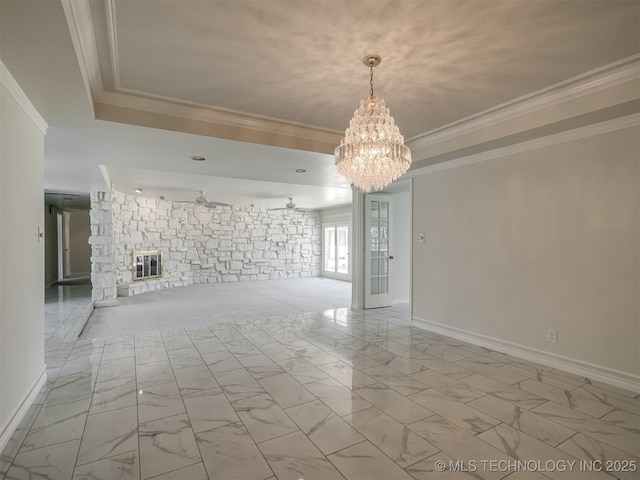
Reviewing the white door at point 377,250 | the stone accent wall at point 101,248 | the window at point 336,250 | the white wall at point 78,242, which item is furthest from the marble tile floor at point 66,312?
the window at point 336,250

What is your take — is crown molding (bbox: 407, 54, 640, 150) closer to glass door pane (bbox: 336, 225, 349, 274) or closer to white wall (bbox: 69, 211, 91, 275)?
glass door pane (bbox: 336, 225, 349, 274)

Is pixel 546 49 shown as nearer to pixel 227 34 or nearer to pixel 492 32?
pixel 492 32

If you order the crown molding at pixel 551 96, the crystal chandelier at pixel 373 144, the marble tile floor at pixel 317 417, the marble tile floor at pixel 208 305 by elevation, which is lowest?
the marble tile floor at pixel 208 305

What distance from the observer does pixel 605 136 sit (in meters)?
2.83

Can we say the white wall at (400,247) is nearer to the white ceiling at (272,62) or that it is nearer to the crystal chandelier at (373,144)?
the white ceiling at (272,62)

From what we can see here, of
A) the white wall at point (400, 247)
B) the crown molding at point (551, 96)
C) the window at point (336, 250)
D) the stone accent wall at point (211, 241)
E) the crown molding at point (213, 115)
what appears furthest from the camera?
the window at point (336, 250)

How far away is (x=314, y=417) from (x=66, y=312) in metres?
5.17

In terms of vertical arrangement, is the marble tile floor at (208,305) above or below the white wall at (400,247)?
below

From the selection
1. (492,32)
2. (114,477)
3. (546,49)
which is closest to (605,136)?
(546,49)

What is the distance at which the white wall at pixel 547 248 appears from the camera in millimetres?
2752

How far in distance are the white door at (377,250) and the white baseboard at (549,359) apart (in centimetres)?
156

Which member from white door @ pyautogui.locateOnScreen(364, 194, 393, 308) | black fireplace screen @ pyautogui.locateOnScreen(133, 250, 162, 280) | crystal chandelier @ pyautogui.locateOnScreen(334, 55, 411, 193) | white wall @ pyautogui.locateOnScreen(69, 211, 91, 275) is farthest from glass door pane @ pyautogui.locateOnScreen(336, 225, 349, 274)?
white wall @ pyautogui.locateOnScreen(69, 211, 91, 275)

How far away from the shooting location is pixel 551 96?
110 inches

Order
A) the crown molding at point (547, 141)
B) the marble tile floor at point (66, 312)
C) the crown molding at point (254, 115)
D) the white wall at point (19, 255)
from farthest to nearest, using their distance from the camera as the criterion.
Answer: the marble tile floor at point (66, 312), the crown molding at point (547, 141), the white wall at point (19, 255), the crown molding at point (254, 115)
